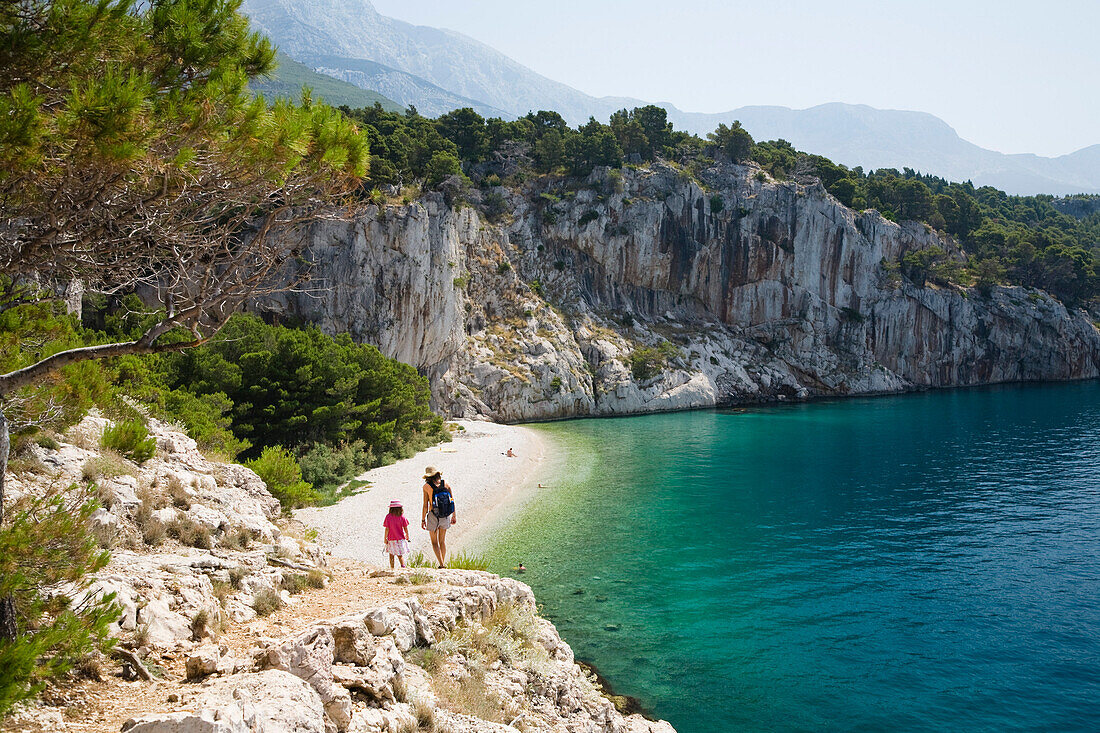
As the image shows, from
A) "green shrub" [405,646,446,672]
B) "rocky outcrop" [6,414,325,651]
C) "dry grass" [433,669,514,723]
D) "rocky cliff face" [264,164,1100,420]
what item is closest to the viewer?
"rocky outcrop" [6,414,325,651]

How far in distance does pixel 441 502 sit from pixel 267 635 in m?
5.67

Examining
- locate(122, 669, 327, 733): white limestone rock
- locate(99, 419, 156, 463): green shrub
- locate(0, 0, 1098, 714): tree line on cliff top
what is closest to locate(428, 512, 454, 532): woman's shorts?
locate(99, 419, 156, 463): green shrub

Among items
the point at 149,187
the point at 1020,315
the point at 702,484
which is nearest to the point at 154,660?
the point at 149,187

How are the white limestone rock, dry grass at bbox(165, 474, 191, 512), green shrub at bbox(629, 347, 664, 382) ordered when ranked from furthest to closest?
green shrub at bbox(629, 347, 664, 382), dry grass at bbox(165, 474, 191, 512), the white limestone rock

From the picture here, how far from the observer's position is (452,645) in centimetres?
781

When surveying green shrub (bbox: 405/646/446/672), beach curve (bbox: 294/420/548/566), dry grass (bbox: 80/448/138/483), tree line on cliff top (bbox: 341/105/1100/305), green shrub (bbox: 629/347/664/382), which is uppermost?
tree line on cliff top (bbox: 341/105/1100/305)

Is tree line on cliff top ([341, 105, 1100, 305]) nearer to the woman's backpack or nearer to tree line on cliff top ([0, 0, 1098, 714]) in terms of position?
the woman's backpack

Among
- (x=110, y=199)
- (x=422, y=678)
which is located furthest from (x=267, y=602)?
(x=110, y=199)

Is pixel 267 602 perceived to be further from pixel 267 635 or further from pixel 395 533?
pixel 395 533

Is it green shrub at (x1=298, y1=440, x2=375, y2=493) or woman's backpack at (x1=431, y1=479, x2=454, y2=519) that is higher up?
woman's backpack at (x1=431, y1=479, x2=454, y2=519)

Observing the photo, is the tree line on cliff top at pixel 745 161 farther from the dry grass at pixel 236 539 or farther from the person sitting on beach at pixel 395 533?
the dry grass at pixel 236 539

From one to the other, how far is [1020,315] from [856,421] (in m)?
43.9

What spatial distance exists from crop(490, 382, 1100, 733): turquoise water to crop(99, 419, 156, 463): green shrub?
377 inches

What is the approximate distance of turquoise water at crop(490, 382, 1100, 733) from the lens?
464 inches
